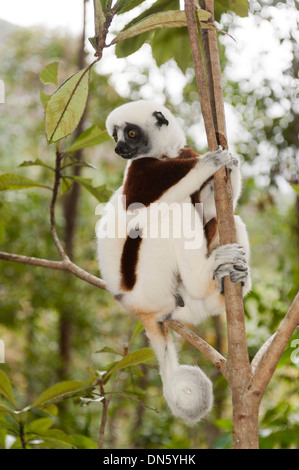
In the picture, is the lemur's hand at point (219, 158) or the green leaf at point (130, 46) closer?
the lemur's hand at point (219, 158)

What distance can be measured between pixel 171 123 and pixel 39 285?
8.80 ft

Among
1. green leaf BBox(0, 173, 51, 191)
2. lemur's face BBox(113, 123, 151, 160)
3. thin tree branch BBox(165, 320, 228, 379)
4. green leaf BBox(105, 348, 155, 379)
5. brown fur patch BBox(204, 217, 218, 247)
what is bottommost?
thin tree branch BBox(165, 320, 228, 379)

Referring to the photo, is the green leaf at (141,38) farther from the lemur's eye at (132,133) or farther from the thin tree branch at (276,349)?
the thin tree branch at (276,349)

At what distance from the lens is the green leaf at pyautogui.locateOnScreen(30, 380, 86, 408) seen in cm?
157

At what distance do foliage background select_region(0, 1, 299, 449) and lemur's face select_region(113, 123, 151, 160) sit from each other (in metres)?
0.24

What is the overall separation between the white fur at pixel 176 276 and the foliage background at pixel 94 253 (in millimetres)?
170

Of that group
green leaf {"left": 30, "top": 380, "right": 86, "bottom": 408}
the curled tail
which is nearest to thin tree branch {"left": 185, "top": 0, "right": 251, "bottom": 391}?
the curled tail

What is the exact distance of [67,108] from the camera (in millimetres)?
1180

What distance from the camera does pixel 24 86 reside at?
5.74 m

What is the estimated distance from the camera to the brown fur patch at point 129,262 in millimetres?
1605

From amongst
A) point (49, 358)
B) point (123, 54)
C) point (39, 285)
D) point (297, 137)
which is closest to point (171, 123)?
point (123, 54)

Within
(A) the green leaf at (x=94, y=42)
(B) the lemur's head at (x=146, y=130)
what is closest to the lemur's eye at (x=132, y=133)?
(B) the lemur's head at (x=146, y=130)

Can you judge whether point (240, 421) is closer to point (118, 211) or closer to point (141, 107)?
point (118, 211)

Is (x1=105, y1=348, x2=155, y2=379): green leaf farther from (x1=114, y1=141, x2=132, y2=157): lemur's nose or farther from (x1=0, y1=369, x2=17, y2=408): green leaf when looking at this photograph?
(x1=114, y1=141, x2=132, y2=157): lemur's nose
